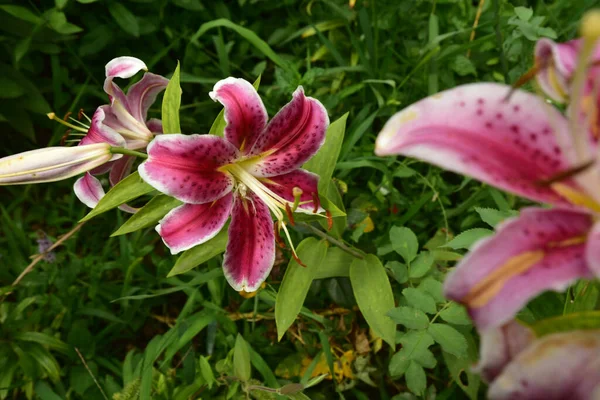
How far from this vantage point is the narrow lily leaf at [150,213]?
2.76ft

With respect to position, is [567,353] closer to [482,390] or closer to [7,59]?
[482,390]

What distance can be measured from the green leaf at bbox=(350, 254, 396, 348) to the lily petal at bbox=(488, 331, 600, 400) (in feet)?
1.78

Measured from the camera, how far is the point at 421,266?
3.11ft

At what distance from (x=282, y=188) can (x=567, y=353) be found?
1.79 feet

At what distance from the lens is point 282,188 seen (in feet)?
2.81

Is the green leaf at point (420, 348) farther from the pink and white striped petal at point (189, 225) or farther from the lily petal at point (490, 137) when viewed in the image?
the lily petal at point (490, 137)

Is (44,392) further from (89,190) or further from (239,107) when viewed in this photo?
(239,107)

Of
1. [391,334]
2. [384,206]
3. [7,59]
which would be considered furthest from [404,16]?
[7,59]

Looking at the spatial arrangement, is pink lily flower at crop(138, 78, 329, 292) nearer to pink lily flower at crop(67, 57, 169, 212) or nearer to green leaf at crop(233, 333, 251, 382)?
pink lily flower at crop(67, 57, 169, 212)

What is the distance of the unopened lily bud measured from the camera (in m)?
0.69

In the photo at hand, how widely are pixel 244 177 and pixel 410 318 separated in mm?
325

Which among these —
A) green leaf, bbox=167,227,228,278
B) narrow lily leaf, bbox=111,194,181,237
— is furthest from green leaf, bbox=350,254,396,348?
narrow lily leaf, bbox=111,194,181,237

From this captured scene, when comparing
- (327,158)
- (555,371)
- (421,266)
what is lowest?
(421,266)

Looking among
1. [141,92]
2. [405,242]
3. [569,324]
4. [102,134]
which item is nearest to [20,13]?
[141,92]
